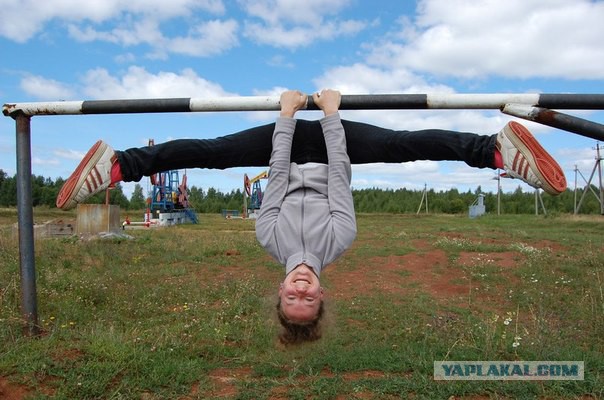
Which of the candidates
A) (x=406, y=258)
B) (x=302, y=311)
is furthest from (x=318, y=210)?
(x=406, y=258)

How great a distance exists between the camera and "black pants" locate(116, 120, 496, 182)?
2891 mm

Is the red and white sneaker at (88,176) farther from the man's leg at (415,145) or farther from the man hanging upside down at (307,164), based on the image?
the man's leg at (415,145)

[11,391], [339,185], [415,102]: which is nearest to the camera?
[339,185]

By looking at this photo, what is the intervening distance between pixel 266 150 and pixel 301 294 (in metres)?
0.93

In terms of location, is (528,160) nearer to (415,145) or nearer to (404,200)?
(415,145)

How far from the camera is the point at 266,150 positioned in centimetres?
306

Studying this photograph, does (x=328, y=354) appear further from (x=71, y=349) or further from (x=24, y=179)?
(x=24, y=179)

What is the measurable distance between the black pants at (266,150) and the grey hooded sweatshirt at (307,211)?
20 centimetres

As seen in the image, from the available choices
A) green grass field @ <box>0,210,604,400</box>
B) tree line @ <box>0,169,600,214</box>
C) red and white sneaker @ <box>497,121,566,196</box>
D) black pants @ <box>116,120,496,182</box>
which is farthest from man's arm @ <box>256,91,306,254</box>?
tree line @ <box>0,169,600,214</box>

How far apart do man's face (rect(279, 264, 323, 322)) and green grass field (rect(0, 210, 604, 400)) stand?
0.39m

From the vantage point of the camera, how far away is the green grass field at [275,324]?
11.0ft

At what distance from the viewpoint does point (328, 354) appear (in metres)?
4.08

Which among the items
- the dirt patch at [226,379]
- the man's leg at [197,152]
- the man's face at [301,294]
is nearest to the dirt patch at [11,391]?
the dirt patch at [226,379]

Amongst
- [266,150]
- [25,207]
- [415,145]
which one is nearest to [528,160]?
[415,145]
